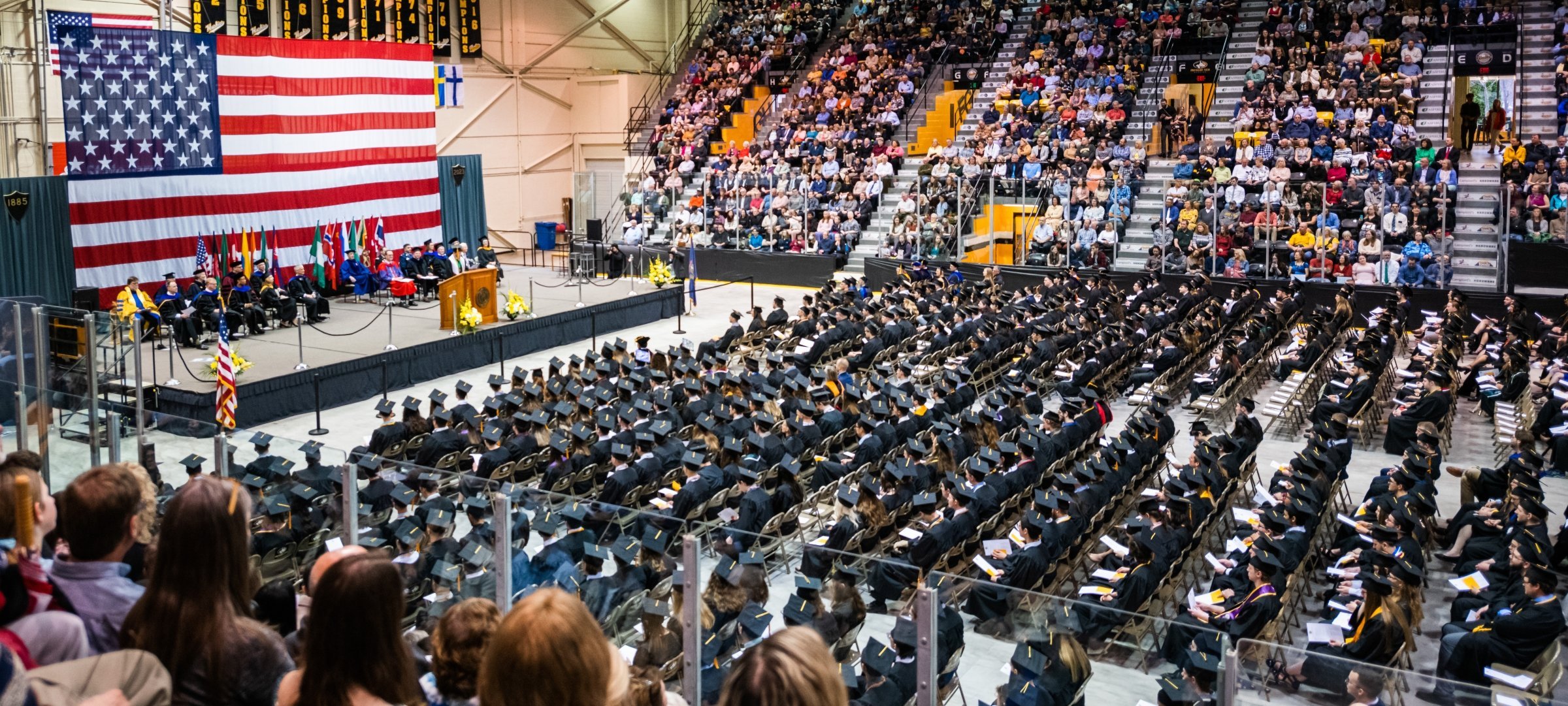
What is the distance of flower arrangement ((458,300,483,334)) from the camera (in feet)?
71.5

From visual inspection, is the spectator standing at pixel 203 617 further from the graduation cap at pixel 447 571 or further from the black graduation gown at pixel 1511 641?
the black graduation gown at pixel 1511 641

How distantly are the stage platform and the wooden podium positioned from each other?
19 centimetres

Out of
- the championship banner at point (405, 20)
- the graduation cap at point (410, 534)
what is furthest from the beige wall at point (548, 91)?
the graduation cap at point (410, 534)

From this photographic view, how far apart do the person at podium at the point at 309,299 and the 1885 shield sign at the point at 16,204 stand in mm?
4404

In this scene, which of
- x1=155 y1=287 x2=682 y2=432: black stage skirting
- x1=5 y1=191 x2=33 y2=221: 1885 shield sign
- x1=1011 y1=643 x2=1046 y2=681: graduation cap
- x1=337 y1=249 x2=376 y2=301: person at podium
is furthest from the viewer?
x1=337 y1=249 x2=376 y2=301: person at podium

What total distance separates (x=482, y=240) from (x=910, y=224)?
964 centimetres

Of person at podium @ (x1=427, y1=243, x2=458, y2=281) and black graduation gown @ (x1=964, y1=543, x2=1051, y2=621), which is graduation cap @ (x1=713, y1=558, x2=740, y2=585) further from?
person at podium @ (x1=427, y1=243, x2=458, y2=281)

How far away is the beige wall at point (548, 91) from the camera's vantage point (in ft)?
121

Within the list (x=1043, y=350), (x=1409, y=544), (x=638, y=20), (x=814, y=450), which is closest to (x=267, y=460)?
(x=814, y=450)

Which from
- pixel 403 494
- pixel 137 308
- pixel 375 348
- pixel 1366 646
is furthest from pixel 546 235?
pixel 1366 646

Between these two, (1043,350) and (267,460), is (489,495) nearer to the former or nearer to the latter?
(267,460)

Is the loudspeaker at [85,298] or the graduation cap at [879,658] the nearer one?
the graduation cap at [879,658]

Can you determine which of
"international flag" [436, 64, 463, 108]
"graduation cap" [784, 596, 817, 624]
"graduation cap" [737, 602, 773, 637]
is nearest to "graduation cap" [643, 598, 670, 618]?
"graduation cap" [737, 602, 773, 637]

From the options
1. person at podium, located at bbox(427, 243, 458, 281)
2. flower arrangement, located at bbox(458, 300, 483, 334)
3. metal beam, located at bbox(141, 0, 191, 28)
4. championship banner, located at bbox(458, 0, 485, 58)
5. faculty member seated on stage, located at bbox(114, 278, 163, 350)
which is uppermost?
championship banner, located at bbox(458, 0, 485, 58)
